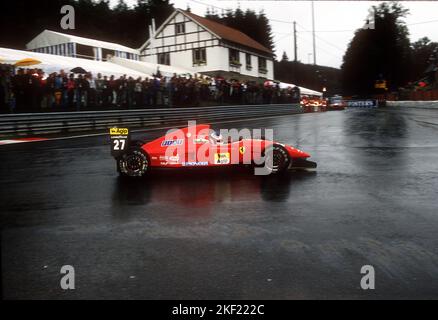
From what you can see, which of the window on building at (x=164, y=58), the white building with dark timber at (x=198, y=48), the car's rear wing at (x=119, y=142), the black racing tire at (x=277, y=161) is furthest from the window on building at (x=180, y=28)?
the black racing tire at (x=277, y=161)

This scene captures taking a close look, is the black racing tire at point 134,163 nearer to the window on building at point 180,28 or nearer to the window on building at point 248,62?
the window on building at point 180,28

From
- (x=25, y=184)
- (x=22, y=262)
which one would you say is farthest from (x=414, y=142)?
(x=22, y=262)

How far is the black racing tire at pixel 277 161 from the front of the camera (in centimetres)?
854

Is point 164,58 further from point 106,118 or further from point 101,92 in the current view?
point 106,118

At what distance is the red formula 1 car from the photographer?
8.45m

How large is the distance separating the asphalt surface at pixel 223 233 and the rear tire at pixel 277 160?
34 centimetres

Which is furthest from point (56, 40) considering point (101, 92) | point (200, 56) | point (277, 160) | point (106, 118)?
point (277, 160)

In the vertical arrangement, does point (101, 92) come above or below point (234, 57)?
below

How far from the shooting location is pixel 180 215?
585 centimetres

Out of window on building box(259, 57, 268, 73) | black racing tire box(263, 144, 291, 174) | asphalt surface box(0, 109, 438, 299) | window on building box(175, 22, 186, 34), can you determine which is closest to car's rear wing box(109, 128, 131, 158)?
asphalt surface box(0, 109, 438, 299)

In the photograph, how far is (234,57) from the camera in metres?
44.9

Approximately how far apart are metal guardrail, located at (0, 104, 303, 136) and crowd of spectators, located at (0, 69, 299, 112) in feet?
2.22

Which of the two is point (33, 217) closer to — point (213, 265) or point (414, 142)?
point (213, 265)

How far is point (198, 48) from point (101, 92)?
23.6 meters
